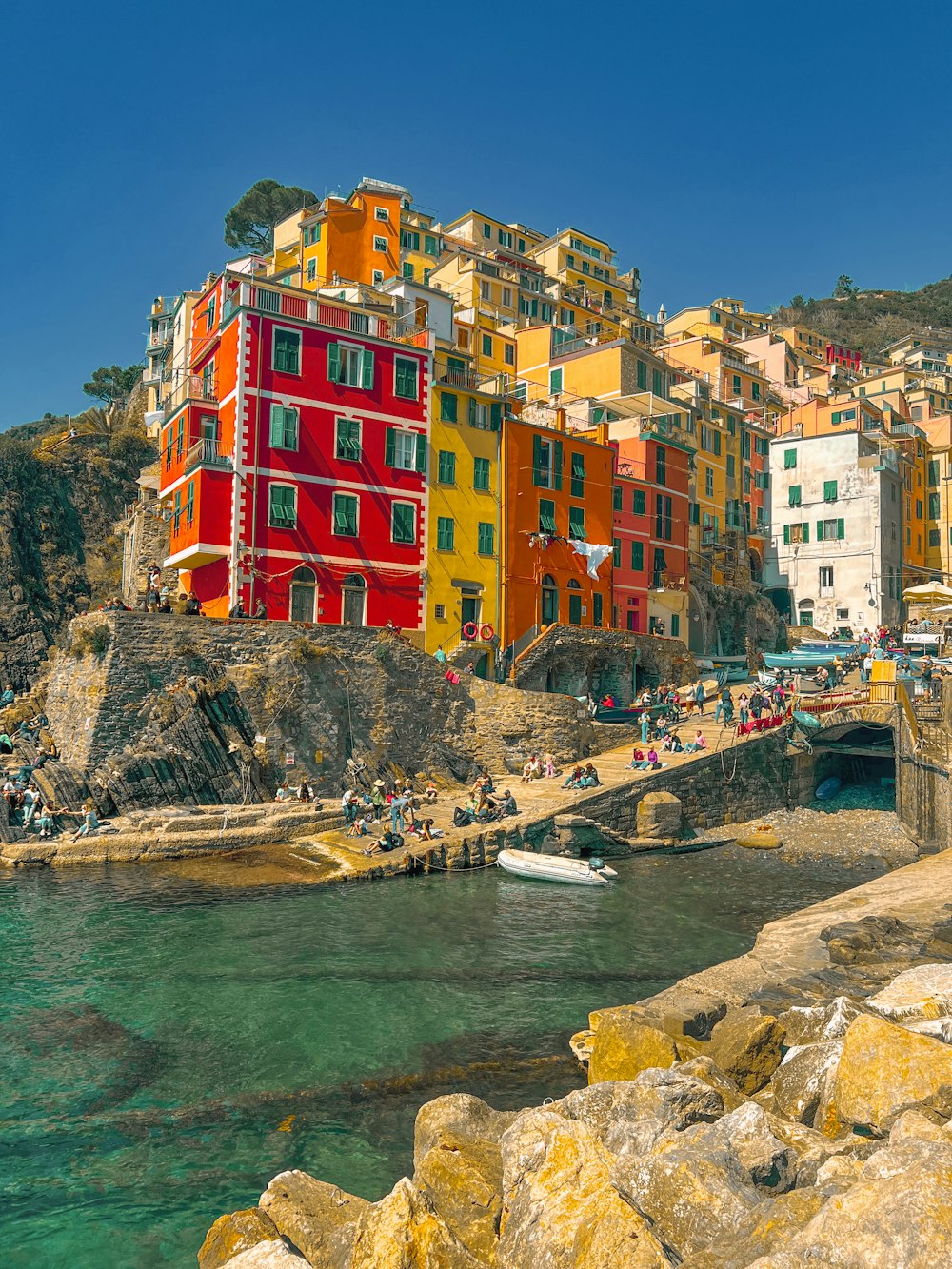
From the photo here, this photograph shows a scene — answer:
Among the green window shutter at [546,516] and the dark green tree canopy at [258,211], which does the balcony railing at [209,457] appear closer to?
the green window shutter at [546,516]

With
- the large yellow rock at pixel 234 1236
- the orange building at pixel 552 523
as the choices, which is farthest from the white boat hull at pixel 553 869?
the large yellow rock at pixel 234 1236

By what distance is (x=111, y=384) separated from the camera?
301ft

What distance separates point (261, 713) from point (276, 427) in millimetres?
12283

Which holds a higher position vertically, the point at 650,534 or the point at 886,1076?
the point at 650,534

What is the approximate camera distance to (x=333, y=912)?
74.8ft

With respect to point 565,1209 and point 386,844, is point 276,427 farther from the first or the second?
point 565,1209

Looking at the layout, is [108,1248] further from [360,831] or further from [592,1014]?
[360,831]

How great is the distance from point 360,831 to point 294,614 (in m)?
11.2

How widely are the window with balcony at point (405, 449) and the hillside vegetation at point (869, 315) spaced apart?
119 m

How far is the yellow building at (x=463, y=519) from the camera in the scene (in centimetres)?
4172

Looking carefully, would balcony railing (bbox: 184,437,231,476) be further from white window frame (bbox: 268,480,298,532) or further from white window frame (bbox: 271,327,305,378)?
white window frame (bbox: 271,327,305,378)

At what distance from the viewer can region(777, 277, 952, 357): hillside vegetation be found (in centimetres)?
14412

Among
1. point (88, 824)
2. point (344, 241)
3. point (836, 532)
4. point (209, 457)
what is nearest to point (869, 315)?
point (836, 532)

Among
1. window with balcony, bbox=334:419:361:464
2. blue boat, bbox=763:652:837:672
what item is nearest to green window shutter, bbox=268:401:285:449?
window with balcony, bbox=334:419:361:464
